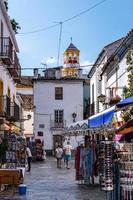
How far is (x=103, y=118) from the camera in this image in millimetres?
14648

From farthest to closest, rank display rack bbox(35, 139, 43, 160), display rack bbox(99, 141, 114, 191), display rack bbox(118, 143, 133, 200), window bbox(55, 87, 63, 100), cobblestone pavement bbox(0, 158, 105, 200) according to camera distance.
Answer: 1. window bbox(55, 87, 63, 100)
2. display rack bbox(35, 139, 43, 160)
3. cobblestone pavement bbox(0, 158, 105, 200)
4. display rack bbox(99, 141, 114, 191)
5. display rack bbox(118, 143, 133, 200)

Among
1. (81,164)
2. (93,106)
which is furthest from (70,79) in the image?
(81,164)

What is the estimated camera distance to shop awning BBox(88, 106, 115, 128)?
45.0 ft

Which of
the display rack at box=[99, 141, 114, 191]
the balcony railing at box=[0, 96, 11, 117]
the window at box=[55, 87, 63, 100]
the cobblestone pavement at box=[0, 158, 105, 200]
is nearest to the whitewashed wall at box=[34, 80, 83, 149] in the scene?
the window at box=[55, 87, 63, 100]

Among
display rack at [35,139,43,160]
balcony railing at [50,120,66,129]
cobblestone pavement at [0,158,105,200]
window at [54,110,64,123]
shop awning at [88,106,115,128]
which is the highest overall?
window at [54,110,64,123]

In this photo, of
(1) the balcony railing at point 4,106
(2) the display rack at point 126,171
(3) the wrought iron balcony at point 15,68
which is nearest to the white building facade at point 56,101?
(3) the wrought iron balcony at point 15,68

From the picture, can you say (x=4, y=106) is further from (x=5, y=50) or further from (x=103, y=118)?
(x=103, y=118)

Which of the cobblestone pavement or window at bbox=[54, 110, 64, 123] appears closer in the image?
the cobblestone pavement

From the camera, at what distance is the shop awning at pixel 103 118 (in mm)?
13725

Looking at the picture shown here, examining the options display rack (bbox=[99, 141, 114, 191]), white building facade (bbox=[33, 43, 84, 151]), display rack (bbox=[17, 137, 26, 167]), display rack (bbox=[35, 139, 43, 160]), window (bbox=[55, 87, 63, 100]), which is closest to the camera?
display rack (bbox=[99, 141, 114, 191])

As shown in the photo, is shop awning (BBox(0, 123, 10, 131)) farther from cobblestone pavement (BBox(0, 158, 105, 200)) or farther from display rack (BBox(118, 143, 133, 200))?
display rack (BBox(118, 143, 133, 200))

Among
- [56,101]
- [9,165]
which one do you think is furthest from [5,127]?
[56,101]

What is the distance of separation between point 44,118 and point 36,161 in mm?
16221

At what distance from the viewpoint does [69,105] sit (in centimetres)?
5497
